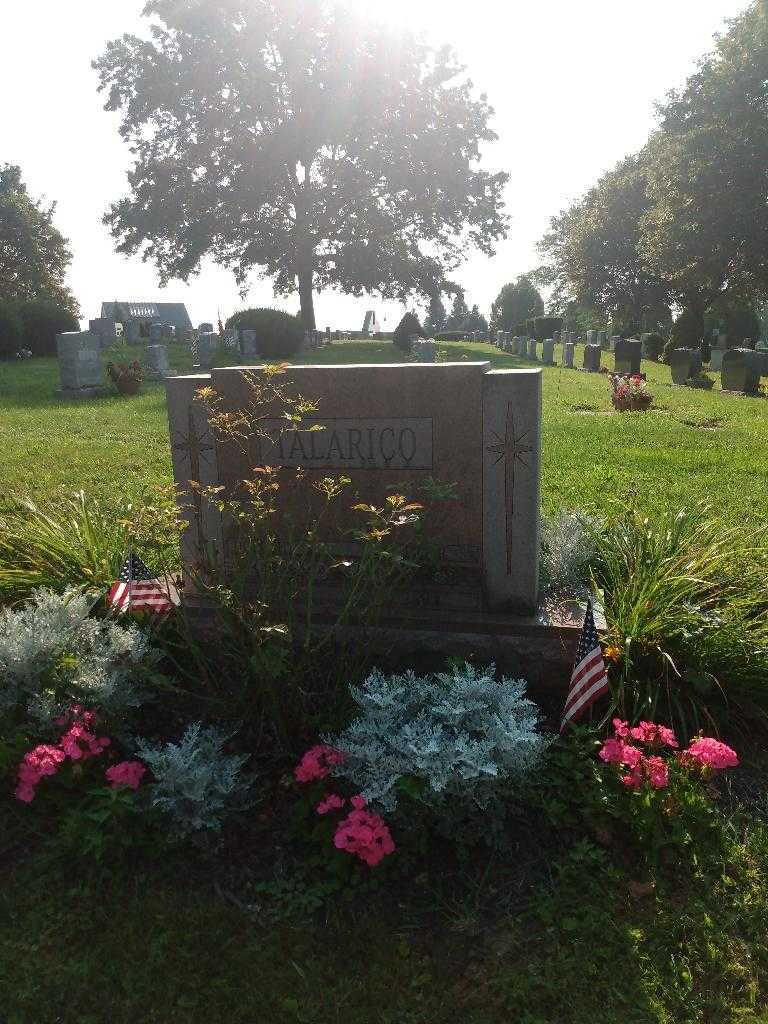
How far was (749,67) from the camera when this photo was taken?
93.7ft

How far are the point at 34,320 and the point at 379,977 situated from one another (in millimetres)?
25702

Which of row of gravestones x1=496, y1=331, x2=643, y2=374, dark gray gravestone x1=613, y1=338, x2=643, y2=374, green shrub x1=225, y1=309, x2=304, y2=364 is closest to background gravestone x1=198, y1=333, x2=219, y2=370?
green shrub x1=225, y1=309, x2=304, y2=364

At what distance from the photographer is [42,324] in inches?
968

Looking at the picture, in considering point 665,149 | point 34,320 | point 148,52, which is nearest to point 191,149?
point 148,52

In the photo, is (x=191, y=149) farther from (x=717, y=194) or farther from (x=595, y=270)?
(x=595, y=270)

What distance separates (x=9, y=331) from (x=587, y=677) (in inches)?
961

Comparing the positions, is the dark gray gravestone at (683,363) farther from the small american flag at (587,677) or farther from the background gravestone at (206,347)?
the small american flag at (587,677)

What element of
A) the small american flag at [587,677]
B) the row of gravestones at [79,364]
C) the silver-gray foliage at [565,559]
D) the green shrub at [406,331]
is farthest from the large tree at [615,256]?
the small american flag at [587,677]

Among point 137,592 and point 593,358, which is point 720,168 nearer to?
point 593,358

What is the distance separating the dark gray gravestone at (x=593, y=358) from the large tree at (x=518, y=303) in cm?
4574

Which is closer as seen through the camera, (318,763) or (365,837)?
(365,837)

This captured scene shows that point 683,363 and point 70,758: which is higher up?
point 683,363

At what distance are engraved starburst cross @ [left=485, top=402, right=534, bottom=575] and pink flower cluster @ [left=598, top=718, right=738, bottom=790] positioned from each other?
49.3 inches

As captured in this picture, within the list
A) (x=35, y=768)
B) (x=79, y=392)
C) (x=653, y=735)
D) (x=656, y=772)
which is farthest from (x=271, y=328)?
(x=656, y=772)
